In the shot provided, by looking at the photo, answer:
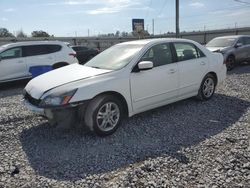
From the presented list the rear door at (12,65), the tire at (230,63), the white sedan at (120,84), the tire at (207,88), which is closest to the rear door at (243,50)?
the tire at (230,63)

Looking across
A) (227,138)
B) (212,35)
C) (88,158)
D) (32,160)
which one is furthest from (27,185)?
(212,35)

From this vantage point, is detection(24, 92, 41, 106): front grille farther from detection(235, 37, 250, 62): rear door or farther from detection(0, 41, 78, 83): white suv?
detection(235, 37, 250, 62): rear door

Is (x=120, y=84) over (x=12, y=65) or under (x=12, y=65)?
under

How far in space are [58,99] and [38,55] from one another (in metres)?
6.51

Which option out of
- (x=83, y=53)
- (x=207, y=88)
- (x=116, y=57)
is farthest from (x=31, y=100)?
(x=83, y=53)

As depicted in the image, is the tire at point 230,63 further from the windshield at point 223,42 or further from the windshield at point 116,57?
the windshield at point 116,57

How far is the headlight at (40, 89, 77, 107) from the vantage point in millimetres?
4453

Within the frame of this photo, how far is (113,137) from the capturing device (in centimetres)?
490

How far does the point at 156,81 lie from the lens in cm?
555

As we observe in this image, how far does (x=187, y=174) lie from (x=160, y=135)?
135cm

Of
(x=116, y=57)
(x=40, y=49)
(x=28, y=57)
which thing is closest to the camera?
(x=116, y=57)

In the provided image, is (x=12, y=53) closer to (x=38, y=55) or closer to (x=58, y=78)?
(x=38, y=55)

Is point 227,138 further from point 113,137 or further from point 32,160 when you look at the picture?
point 32,160

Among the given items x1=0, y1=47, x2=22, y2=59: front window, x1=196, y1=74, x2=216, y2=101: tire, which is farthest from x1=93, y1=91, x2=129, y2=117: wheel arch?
x1=0, y1=47, x2=22, y2=59: front window
